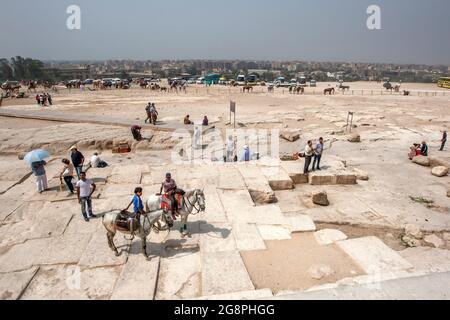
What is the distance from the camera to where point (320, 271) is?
5.70 meters

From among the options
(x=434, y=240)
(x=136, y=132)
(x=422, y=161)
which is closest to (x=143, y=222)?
(x=434, y=240)

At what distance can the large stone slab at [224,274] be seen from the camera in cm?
503

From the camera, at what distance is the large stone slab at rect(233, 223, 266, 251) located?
635 cm

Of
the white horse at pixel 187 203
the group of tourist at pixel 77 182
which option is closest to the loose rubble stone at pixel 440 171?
the white horse at pixel 187 203

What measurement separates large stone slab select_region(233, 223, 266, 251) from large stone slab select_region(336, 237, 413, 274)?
5.85 ft

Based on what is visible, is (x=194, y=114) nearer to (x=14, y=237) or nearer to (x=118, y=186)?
(x=118, y=186)

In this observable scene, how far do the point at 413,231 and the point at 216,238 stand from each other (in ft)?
16.0

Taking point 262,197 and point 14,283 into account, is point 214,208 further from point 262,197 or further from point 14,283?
point 14,283

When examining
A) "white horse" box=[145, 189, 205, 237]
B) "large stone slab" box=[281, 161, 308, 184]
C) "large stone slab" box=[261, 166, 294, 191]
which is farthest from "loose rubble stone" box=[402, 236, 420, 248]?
"white horse" box=[145, 189, 205, 237]

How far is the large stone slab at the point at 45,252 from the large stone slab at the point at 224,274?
259cm

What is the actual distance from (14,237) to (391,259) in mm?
8001

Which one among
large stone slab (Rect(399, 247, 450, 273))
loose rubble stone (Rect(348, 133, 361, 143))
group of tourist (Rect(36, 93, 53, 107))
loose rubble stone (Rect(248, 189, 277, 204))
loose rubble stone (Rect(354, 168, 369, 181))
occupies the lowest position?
large stone slab (Rect(399, 247, 450, 273))

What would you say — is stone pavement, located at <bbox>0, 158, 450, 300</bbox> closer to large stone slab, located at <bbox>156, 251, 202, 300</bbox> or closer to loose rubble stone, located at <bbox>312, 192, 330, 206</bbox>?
large stone slab, located at <bbox>156, 251, 202, 300</bbox>

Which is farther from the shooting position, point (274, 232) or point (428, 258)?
point (274, 232)
